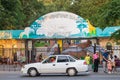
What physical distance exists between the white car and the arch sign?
38.7 feet

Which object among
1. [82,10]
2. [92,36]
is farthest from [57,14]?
[82,10]

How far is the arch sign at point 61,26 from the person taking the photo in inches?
1618

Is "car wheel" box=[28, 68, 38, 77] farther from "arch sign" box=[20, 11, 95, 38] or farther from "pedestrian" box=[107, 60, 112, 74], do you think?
"arch sign" box=[20, 11, 95, 38]

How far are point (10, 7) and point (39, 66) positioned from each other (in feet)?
50.0

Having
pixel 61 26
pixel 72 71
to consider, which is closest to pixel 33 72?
pixel 72 71

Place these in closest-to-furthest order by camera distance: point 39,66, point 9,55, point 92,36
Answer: point 39,66
point 92,36
point 9,55

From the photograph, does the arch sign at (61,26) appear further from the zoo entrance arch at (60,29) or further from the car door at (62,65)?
the car door at (62,65)

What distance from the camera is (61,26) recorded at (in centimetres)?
4141

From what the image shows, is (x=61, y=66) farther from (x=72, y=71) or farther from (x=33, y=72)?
(x=33, y=72)

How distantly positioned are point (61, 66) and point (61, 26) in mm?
12604

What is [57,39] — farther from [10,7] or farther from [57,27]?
[10,7]

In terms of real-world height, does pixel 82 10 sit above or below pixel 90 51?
above

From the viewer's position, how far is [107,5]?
1667cm

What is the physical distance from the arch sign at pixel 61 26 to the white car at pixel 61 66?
11.8 m
